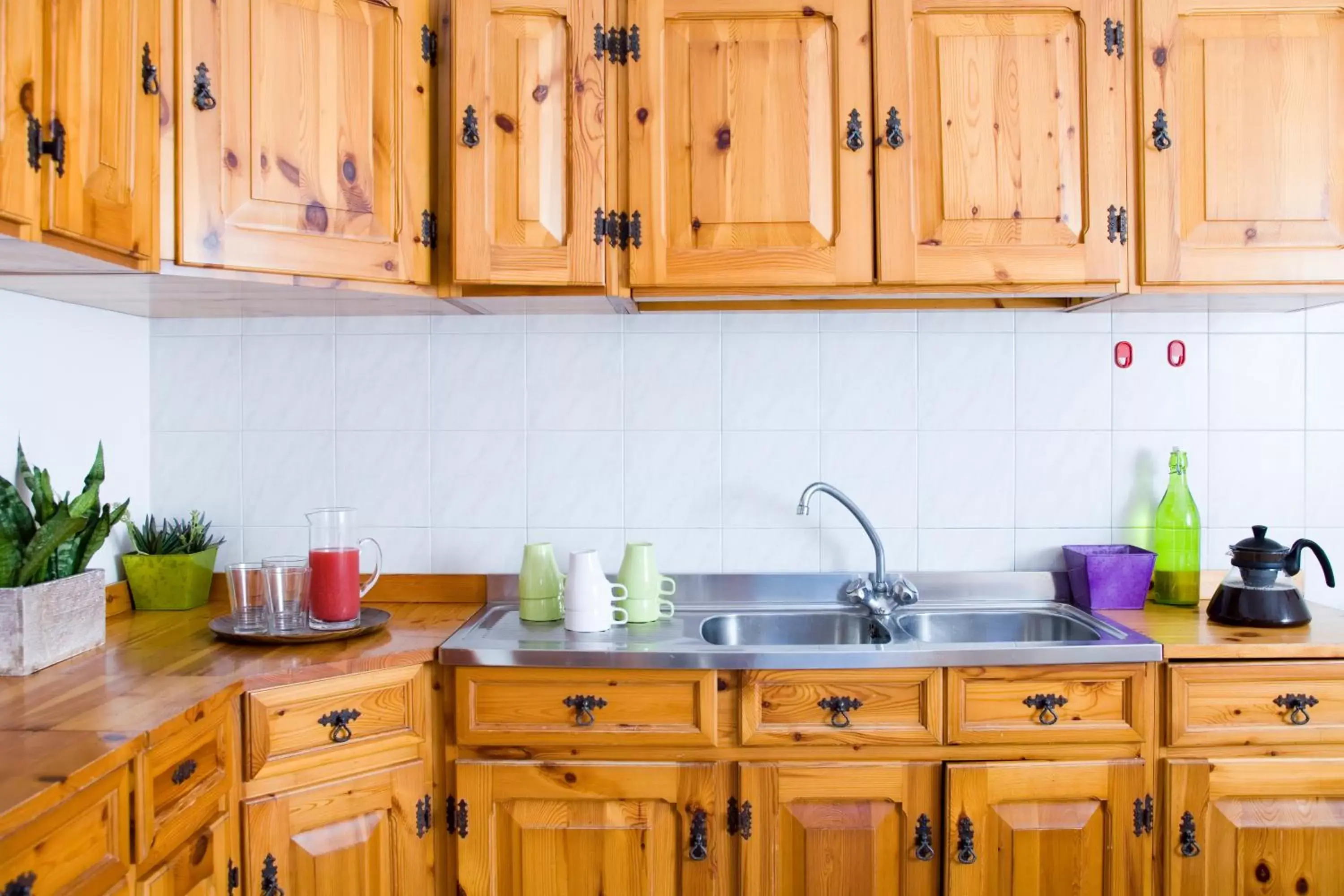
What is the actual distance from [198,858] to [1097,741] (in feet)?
5.12

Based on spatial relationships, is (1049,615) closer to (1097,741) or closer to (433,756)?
(1097,741)

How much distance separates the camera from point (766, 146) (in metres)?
1.91

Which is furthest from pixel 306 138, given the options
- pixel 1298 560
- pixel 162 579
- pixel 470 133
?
pixel 1298 560

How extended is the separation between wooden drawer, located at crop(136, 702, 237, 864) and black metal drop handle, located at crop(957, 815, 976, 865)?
1.29 m

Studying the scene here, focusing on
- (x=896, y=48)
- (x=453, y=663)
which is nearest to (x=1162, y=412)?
(x=896, y=48)

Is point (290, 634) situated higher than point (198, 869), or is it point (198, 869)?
point (290, 634)

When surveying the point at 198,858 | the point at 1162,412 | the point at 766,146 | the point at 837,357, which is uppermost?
the point at 766,146

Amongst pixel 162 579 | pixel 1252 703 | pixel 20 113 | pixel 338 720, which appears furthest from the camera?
pixel 162 579

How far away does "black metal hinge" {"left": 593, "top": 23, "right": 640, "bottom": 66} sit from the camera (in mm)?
1903

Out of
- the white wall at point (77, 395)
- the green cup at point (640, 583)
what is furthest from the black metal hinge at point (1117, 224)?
the white wall at point (77, 395)

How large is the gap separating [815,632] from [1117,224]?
1.09 metres

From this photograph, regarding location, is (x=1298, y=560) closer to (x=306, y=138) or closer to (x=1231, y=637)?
(x=1231, y=637)

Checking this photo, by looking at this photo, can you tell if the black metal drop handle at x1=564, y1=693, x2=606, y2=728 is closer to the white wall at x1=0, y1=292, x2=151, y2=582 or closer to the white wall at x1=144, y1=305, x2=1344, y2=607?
the white wall at x1=144, y1=305, x2=1344, y2=607

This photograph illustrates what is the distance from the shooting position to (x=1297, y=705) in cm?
176
